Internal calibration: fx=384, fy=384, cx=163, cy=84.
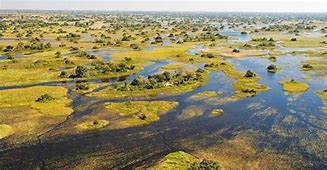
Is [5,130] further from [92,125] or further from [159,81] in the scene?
[159,81]

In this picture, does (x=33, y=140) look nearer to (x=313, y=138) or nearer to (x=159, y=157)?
(x=159, y=157)

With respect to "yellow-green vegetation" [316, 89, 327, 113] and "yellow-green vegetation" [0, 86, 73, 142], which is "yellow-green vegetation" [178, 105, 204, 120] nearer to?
"yellow-green vegetation" [0, 86, 73, 142]

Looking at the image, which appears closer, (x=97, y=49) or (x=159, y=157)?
(x=159, y=157)

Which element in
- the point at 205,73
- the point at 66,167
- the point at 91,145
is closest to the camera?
the point at 66,167

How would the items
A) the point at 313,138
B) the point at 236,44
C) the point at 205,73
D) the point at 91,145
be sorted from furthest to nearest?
the point at 236,44
the point at 205,73
the point at 313,138
the point at 91,145

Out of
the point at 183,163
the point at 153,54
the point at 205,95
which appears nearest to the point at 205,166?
the point at 183,163

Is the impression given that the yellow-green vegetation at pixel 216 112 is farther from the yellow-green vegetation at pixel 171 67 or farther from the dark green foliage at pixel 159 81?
the yellow-green vegetation at pixel 171 67

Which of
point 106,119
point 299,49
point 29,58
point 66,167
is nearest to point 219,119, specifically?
point 106,119

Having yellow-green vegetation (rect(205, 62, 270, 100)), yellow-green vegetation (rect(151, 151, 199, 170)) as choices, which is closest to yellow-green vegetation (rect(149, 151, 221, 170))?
yellow-green vegetation (rect(151, 151, 199, 170))
